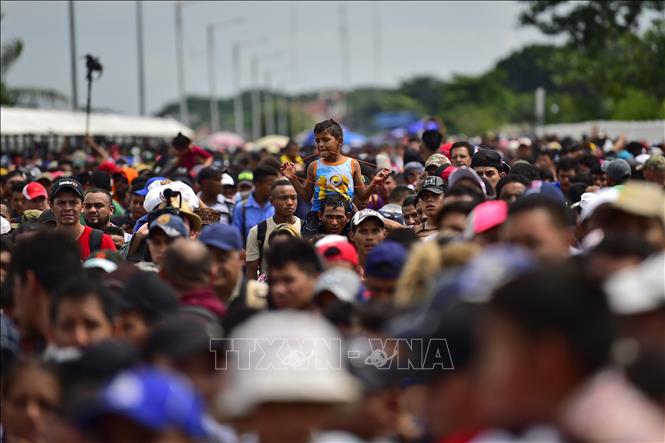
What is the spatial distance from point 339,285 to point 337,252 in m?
1.16

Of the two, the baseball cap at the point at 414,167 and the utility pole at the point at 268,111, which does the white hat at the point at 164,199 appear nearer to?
the baseball cap at the point at 414,167

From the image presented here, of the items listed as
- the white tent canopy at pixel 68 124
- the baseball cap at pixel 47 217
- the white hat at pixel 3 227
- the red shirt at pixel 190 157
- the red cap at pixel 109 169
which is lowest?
the white hat at pixel 3 227

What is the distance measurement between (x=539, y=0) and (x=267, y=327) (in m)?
53.1

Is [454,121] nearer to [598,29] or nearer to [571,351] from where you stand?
[598,29]

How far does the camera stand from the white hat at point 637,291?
16.6 ft

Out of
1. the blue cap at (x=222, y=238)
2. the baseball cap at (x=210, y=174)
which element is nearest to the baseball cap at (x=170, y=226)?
the blue cap at (x=222, y=238)

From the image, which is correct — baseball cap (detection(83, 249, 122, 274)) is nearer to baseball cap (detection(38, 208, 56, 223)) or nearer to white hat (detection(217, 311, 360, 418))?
white hat (detection(217, 311, 360, 418))

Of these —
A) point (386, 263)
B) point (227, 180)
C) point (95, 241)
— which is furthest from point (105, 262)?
point (227, 180)

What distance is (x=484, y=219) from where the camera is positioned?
7473 millimetres

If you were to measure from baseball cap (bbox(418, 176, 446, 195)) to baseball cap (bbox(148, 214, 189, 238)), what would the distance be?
2325mm

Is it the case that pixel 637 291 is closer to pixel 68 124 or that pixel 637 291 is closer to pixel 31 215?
pixel 31 215

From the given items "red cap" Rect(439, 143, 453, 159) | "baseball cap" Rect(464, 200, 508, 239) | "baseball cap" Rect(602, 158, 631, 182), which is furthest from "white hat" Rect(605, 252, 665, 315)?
"red cap" Rect(439, 143, 453, 159)

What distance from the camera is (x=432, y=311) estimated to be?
517cm

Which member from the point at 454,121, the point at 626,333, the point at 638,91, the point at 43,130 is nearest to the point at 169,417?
the point at 626,333
